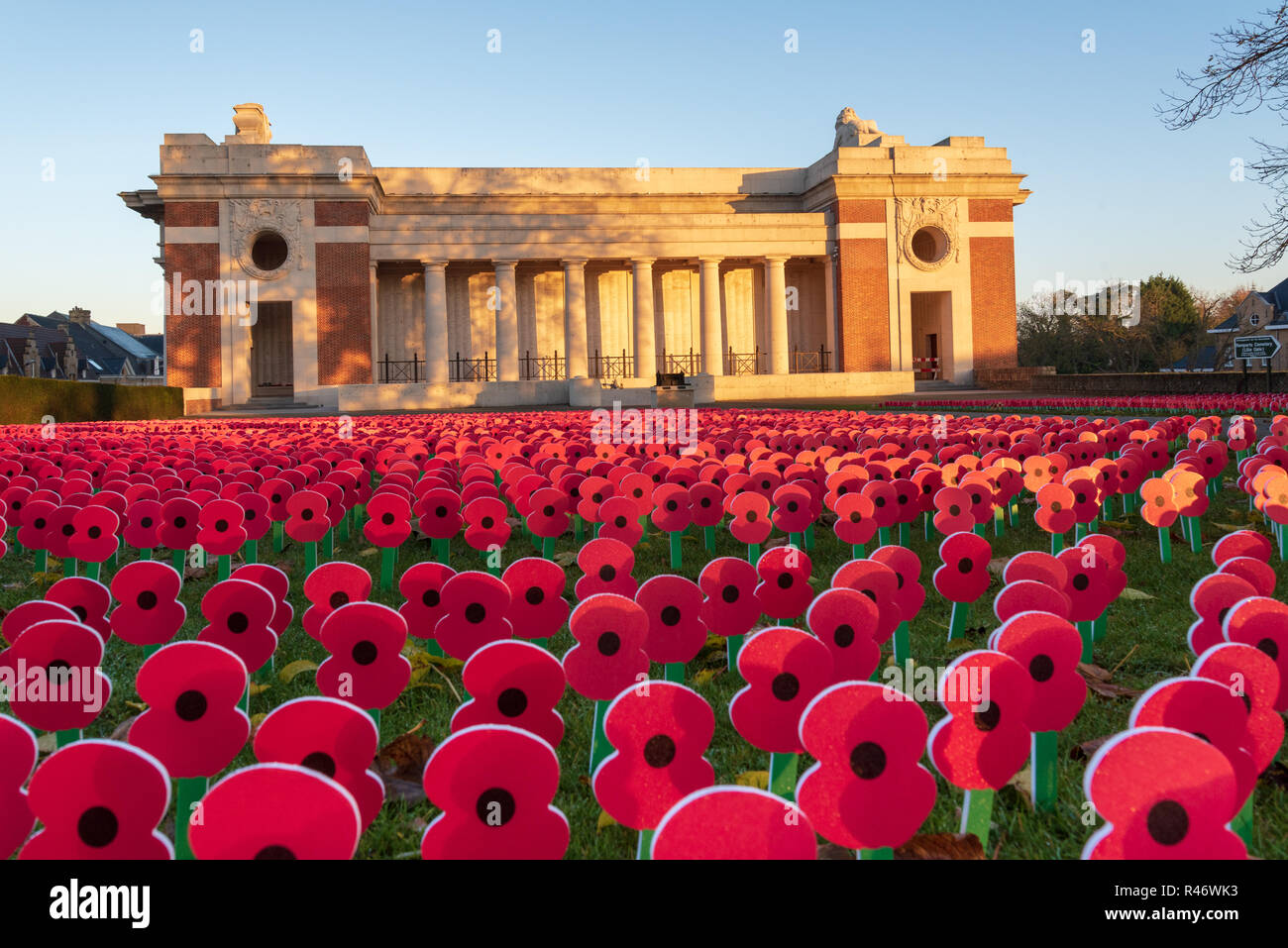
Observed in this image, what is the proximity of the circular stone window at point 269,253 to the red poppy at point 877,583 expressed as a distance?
1761 inches

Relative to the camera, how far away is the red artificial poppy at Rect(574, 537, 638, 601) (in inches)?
126

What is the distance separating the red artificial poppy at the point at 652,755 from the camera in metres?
1.78

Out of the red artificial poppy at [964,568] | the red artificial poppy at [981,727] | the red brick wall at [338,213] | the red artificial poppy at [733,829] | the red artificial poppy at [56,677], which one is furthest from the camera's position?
the red brick wall at [338,213]

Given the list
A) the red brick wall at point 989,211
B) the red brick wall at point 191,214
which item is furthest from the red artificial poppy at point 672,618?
the red brick wall at point 989,211

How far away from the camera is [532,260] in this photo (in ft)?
146

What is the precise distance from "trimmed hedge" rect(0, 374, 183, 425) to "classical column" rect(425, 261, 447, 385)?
13.7 meters

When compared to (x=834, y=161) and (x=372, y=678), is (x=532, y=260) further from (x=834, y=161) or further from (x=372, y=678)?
(x=372, y=678)

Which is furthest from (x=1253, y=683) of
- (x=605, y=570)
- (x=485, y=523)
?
(x=485, y=523)

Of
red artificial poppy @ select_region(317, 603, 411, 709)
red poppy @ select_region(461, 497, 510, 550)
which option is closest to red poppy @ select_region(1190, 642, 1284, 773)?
red artificial poppy @ select_region(317, 603, 411, 709)

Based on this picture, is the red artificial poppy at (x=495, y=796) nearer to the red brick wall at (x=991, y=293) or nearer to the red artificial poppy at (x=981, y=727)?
the red artificial poppy at (x=981, y=727)

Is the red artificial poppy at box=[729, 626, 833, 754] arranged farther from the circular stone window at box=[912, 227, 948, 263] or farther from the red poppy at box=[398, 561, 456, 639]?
the circular stone window at box=[912, 227, 948, 263]

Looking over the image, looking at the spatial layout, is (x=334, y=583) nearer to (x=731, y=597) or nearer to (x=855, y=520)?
(x=731, y=597)

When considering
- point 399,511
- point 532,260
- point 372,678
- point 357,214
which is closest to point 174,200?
point 357,214
